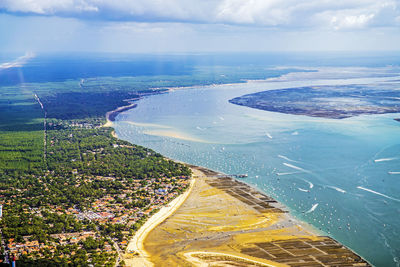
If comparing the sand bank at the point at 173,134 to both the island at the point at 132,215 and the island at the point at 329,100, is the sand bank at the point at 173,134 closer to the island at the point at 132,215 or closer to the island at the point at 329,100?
the island at the point at 132,215

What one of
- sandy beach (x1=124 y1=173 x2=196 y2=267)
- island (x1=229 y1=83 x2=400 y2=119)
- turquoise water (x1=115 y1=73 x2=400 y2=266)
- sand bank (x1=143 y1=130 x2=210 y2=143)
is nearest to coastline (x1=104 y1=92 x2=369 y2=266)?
sandy beach (x1=124 y1=173 x2=196 y2=267)

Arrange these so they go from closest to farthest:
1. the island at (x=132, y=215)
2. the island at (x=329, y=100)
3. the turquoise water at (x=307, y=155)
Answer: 1. the island at (x=132, y=215)
2. the turquoise water at (x=307, y=155)
3. the island at (x=329, y=100)

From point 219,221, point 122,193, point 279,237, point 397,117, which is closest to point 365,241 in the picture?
point 279,237

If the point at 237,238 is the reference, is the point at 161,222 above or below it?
above

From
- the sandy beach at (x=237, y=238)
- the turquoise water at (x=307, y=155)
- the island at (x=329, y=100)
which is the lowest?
the sandy beach at (x=237, y=238)

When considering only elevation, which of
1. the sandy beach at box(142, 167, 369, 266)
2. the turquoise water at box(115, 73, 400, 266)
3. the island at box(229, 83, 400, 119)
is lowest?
the sandy beach at box(142, 167, 369, 266)

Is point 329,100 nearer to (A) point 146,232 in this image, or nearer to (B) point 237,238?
(B) point 237,238

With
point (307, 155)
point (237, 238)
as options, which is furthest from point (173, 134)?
point (237, 238)

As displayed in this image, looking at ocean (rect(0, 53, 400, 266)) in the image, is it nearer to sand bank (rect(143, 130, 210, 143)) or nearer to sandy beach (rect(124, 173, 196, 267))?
sand bank (rect(143, 130, 210, 143))

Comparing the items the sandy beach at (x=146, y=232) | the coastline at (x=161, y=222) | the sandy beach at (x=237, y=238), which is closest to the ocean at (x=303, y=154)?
the coastline at (x=161, y=222)
